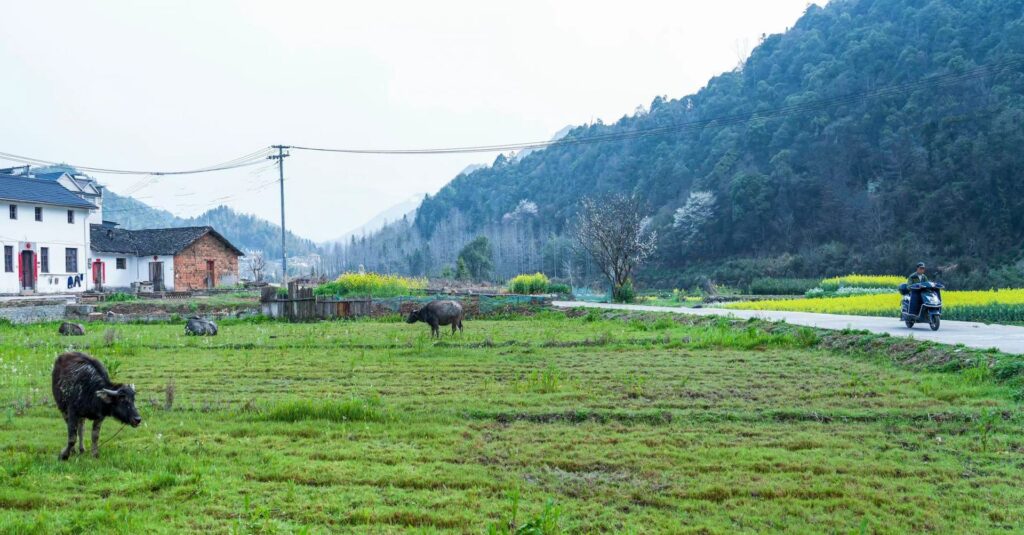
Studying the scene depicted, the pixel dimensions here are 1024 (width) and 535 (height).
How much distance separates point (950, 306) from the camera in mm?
17984

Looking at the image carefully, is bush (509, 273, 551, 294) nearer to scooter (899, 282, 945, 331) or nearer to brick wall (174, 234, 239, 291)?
scooter (899, 282, 945, 331)

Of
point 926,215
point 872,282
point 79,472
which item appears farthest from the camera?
point 926,215

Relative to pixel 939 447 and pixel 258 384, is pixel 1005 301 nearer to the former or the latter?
pixel 939 447

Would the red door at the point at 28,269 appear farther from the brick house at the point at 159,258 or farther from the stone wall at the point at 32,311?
the stone wall at the point at 32,311

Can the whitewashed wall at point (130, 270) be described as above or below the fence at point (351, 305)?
above

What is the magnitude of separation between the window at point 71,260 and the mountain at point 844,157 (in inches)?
1322

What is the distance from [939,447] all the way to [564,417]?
11.9ft

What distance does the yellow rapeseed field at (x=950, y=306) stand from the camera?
1655 centimetres

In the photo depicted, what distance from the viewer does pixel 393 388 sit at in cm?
932

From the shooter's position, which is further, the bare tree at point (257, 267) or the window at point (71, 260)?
the bare tree at point (257, 267)

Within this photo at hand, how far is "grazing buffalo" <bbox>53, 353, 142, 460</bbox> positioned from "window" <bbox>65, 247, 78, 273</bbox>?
1452 inches

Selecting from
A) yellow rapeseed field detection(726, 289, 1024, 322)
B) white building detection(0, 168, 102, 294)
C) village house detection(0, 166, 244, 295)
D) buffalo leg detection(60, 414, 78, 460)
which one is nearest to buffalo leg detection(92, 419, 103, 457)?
buffalo leg detection(60, 414, 78, 460)

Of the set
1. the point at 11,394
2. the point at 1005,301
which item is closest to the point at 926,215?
the point at 1005,301

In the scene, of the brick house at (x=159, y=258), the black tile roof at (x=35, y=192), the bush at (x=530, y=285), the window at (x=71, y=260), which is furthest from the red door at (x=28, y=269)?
the bush at (x=530, y=285)
